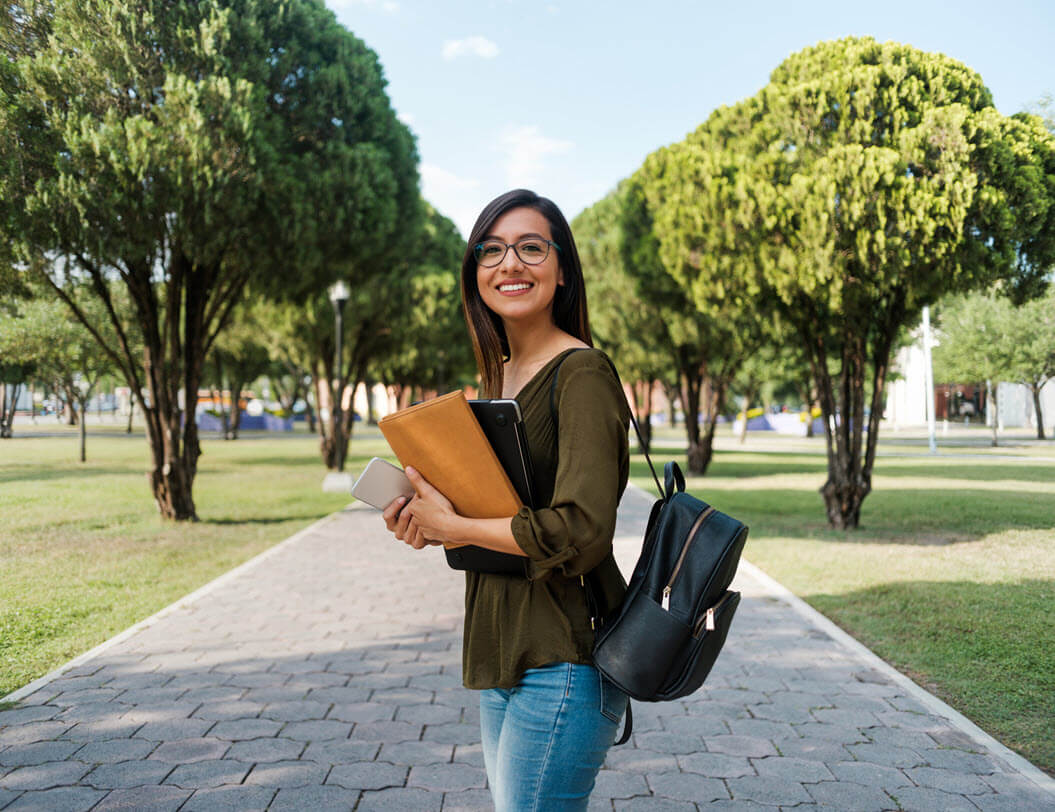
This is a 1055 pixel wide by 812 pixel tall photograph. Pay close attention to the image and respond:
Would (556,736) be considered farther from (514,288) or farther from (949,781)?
(949,781)

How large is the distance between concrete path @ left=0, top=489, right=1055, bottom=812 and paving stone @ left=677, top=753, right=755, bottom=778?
0.01 meters

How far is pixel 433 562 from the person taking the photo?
973 centimetres

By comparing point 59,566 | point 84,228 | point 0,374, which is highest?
point 84,228

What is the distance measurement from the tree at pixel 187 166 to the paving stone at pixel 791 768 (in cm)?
616

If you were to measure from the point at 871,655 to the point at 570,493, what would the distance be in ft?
16.7

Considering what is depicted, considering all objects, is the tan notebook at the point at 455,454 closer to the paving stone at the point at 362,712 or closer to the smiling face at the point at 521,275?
the smiling face at the point at 521,275

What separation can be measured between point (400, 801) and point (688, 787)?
129 centimetres

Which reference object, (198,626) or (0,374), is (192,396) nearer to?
(198,626)

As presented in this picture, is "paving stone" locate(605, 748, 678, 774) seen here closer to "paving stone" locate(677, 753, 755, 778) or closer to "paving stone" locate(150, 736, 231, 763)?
"paving stone" locate(677, 753, 755, 778)

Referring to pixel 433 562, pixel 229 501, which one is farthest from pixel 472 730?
pixel 229 501

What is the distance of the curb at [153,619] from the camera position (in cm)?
474

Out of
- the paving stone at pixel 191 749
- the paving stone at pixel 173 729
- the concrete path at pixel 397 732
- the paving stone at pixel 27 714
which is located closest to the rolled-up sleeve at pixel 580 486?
the concrete path at pixel 397 732

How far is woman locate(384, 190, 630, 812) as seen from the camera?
5.00 ft

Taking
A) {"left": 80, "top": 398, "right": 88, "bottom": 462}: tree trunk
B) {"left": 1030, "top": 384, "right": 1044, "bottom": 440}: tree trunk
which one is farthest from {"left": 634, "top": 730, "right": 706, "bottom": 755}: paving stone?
{"left": 80, "top": 398, "right": 88, "bottom": 462}: tree trunk
